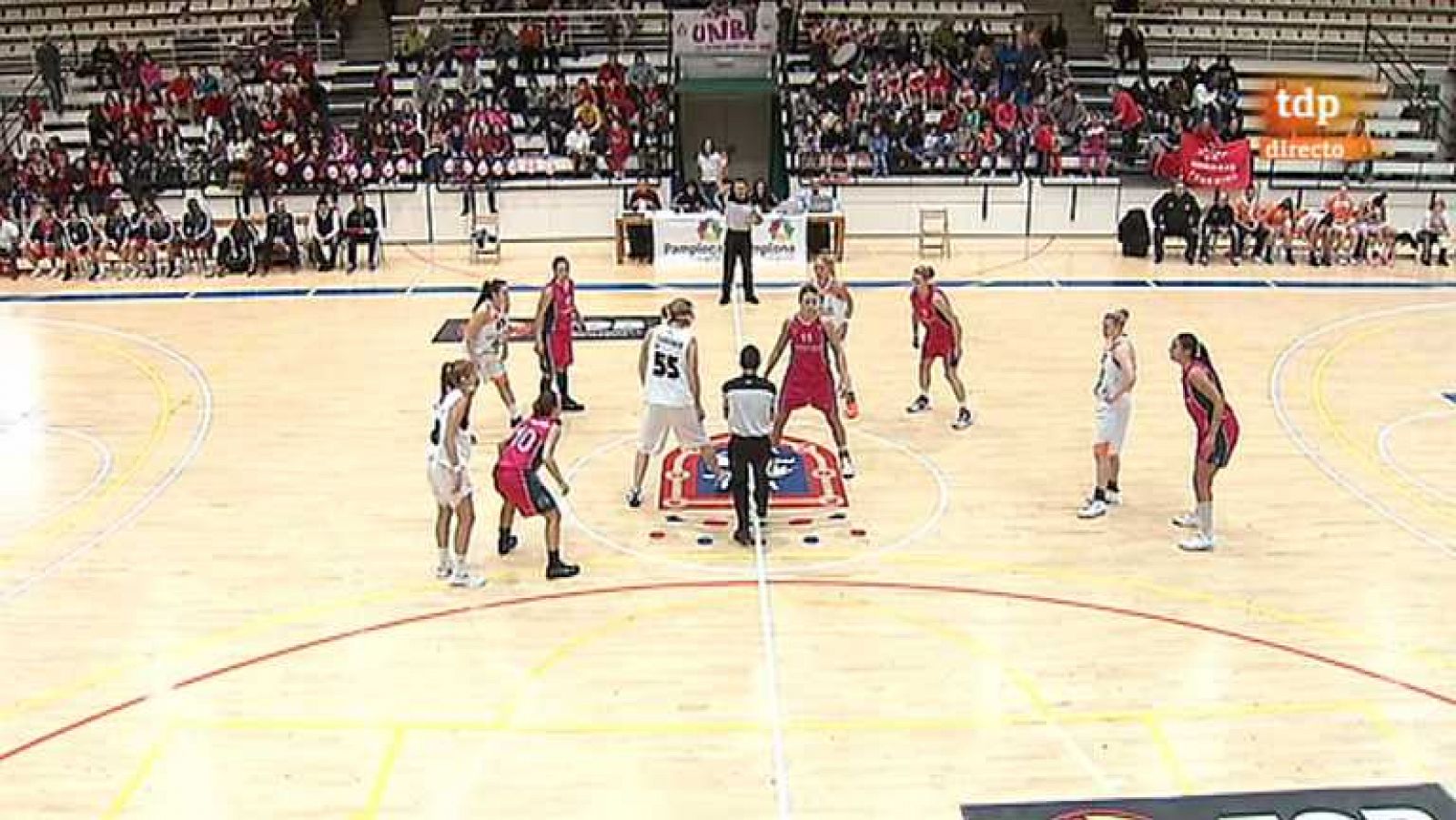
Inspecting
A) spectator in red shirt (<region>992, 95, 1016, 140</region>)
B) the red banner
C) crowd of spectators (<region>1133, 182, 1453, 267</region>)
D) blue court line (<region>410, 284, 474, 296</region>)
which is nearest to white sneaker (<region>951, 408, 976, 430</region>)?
blue court line (<region>410, 284, 474, 296</region>)

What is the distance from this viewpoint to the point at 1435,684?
8.76 m

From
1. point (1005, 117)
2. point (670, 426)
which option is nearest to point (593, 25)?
point (1005, 117)

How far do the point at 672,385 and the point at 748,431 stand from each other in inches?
33.9

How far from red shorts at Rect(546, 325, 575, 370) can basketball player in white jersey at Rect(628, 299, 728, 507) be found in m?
Result: 2.35

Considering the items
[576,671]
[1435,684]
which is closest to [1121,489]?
[1435,684]

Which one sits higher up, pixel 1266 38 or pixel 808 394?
pixel 1266 38

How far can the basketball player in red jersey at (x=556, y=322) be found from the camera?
522 inches

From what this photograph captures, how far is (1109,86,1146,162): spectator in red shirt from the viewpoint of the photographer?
84.2 feet

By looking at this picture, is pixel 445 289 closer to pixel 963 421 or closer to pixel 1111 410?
pixel 963 421

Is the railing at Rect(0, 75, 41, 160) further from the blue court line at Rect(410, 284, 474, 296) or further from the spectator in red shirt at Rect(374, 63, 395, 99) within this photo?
the blue court line at Rect(410, 284, 474, 296)

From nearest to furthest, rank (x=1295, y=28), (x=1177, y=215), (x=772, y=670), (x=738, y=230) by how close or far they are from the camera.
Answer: (x=772, y=670) → (x=738, y=230) → (x=1177, y=215) → (x=1295, y=28)

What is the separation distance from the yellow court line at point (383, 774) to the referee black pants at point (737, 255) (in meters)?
11.3

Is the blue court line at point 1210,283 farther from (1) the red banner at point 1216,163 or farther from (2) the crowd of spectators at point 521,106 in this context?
(2) the crowd of spectators at point 521,106

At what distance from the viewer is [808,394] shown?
456 inches
